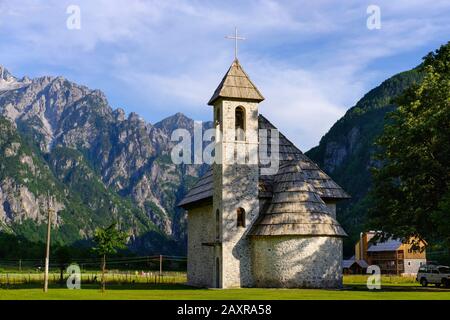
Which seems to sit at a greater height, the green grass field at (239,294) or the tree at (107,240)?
the tree at (107,240)

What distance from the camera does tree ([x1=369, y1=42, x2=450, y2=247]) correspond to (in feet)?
135

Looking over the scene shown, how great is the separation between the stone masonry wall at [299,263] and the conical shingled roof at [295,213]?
22.9 inches

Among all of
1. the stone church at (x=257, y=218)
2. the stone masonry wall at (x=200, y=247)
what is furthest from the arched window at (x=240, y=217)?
the stone masonry wall at (x=200, y=247)

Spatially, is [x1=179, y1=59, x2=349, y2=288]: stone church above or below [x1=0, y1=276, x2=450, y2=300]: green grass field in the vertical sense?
above

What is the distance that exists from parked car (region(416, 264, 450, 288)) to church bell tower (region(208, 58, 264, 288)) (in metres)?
15.0

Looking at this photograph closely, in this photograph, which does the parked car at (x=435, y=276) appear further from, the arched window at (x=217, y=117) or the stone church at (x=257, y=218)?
the arched window at (x=217, y=117)

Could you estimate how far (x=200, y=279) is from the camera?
51.8 metres

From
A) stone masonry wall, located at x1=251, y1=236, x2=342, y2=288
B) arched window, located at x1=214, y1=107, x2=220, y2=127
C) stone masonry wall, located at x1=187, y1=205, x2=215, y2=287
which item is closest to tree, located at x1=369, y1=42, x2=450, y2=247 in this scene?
stone masonry wall, located at x1=251, y1=236, x2=342, y2=288

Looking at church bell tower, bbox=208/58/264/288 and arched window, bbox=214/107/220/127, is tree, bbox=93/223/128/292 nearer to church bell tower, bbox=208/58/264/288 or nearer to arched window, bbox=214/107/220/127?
church bell tower, bbox=208/58/264/288

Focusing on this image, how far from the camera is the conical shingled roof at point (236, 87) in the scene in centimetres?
4609

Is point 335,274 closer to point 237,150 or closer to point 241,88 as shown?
point 237,150

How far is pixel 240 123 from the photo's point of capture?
46719 mm

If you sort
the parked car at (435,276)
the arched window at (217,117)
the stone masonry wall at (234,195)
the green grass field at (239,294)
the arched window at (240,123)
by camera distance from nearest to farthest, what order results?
the green grass field at (239,294), the stone masonry wall at (234,195), the arched window at (240,123), the arched window at (217,117), the parked car at (435,276)

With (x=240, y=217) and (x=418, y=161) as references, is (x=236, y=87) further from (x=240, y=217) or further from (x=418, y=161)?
(x=418, y=161)
